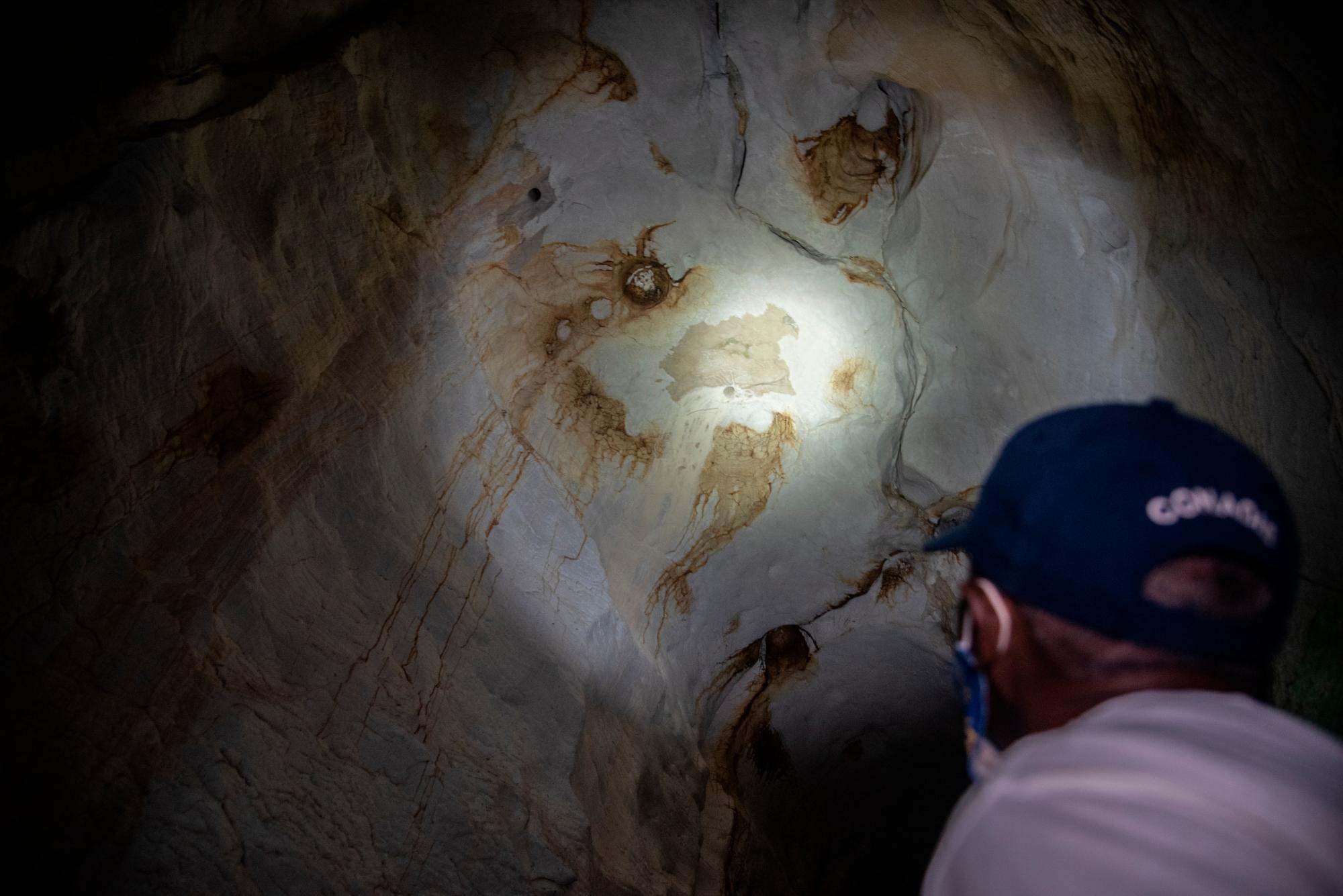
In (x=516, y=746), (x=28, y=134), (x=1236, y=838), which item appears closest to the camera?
(x=1236, y=838)

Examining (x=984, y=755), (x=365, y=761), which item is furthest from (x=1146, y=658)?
(x=365, y=761)

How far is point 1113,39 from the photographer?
Answer: 6.39 ft

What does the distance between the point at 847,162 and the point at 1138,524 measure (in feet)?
8.28

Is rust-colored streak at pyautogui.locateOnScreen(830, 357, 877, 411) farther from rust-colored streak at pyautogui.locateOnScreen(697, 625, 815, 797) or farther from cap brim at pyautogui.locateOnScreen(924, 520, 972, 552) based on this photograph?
cap brim at pyautogui.locateOnScreen(924, 520, 972, 552)

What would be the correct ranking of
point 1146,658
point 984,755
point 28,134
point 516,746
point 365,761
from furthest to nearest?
1. point 516,746
2. point 365,761
3. point 28,134
4. point 984,755
5. point 1146,658

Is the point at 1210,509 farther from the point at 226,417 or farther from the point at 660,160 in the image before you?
the point at 660,160

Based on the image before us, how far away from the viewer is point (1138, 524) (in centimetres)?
93

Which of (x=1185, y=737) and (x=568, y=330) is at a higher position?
(x=1185, y=737)

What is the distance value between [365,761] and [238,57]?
88.3 inches

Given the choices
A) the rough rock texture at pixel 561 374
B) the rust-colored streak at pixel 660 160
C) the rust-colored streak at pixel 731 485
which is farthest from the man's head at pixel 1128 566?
the rust-colored streak at pixel 731 485

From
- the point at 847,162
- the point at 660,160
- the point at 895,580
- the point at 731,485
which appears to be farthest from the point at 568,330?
the point at 895,580

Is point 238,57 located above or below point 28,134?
above

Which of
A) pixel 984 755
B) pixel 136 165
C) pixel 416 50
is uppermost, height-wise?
pixel 416 50

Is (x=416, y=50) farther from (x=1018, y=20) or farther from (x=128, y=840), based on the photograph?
(x=128, y=840)
